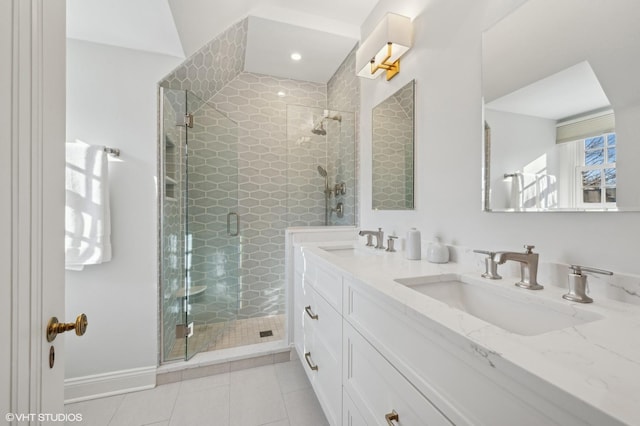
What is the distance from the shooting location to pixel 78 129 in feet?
5.58

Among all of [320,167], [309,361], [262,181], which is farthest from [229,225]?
[309,361]

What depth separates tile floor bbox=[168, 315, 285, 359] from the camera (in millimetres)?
2053

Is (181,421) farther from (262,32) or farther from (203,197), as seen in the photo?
(262,32)

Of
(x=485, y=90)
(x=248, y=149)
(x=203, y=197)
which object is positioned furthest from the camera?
(x=248, y=149)

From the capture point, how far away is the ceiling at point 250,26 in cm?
148

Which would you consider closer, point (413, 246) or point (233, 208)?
point (413, 246)

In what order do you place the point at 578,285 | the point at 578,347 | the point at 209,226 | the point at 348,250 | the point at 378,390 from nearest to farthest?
the point at 578,347, the point at 578,285, the point at 378,390, the point at 348,250, the point at 209,226

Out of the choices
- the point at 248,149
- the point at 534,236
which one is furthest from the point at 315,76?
the point at 534,236

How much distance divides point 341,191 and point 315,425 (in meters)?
1.80

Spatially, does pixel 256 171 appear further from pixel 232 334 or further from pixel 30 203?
pixel 30 203

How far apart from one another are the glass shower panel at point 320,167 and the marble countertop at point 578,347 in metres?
1.67

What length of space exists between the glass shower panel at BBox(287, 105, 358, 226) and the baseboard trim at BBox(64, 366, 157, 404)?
1672 mm

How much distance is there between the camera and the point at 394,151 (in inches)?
70.0

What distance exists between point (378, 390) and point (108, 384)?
74.8 inches
